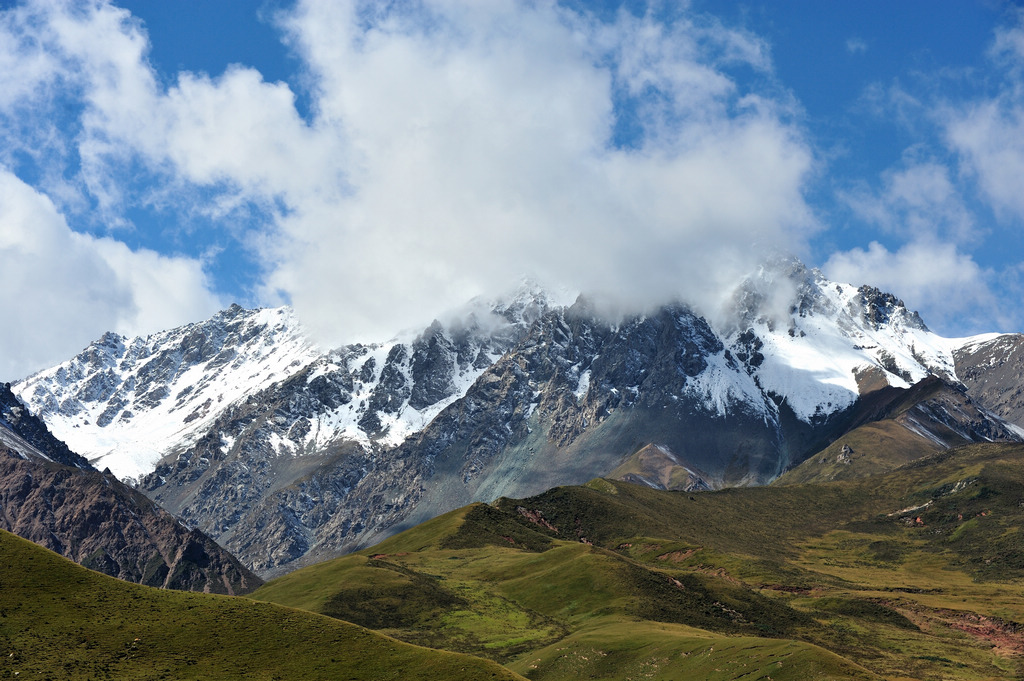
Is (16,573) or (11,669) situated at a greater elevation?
(16,573)

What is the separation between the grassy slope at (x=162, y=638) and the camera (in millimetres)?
99438

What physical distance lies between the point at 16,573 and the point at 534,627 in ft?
333

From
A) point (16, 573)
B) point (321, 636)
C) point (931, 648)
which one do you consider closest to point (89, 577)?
point (16, 573)

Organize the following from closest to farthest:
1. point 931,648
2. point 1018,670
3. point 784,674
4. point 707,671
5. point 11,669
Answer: point 11,669, point 784,674, point 707,671, point 1018,670, point 931,648

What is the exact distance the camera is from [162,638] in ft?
351

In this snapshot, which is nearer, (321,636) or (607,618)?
(321,636)

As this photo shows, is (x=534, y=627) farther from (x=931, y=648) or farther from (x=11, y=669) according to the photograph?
(x=11, y=669)

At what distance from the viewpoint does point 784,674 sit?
128125mm

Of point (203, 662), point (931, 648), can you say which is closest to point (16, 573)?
point (203, 662)

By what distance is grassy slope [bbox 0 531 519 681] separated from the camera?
326ft

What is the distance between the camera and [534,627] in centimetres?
18650

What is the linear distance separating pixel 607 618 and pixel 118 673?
10641 cm

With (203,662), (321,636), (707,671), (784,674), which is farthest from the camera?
(707,671)

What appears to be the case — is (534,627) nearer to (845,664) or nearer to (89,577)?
(845,664)
